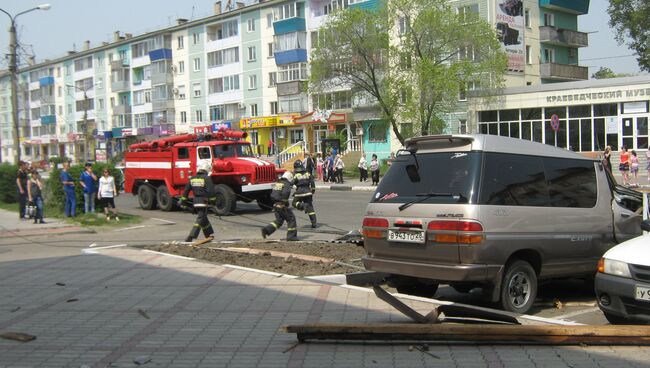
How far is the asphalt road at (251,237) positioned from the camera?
7441mm

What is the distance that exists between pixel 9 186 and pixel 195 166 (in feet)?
33.5

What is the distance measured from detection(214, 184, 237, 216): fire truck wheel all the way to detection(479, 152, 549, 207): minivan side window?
13391mm

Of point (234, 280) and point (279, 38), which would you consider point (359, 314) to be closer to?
point (234, 280)

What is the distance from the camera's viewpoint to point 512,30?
43844 millimetres

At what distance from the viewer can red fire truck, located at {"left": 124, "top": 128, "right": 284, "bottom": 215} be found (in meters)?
20.0

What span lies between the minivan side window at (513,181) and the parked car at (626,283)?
1.06 meters

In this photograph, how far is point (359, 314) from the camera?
6.41m

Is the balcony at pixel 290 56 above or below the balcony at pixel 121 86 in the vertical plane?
below

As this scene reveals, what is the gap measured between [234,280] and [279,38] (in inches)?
1950

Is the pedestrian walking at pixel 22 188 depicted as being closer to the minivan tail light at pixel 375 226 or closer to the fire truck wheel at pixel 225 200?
the fire truck wheel at pixel 225 200

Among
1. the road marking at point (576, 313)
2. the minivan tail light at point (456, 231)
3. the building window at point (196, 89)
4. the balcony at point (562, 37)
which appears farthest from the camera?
the building window at point (196, 89)

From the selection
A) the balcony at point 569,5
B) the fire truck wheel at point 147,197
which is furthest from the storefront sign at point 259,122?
the fire truck wheel at point 147,197

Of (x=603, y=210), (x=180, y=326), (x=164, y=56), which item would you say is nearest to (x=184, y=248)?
(x=180, y=326)

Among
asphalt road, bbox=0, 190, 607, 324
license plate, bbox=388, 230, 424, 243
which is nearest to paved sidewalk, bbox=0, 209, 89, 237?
asphalt road, bbox=0, 190, 607, 324
